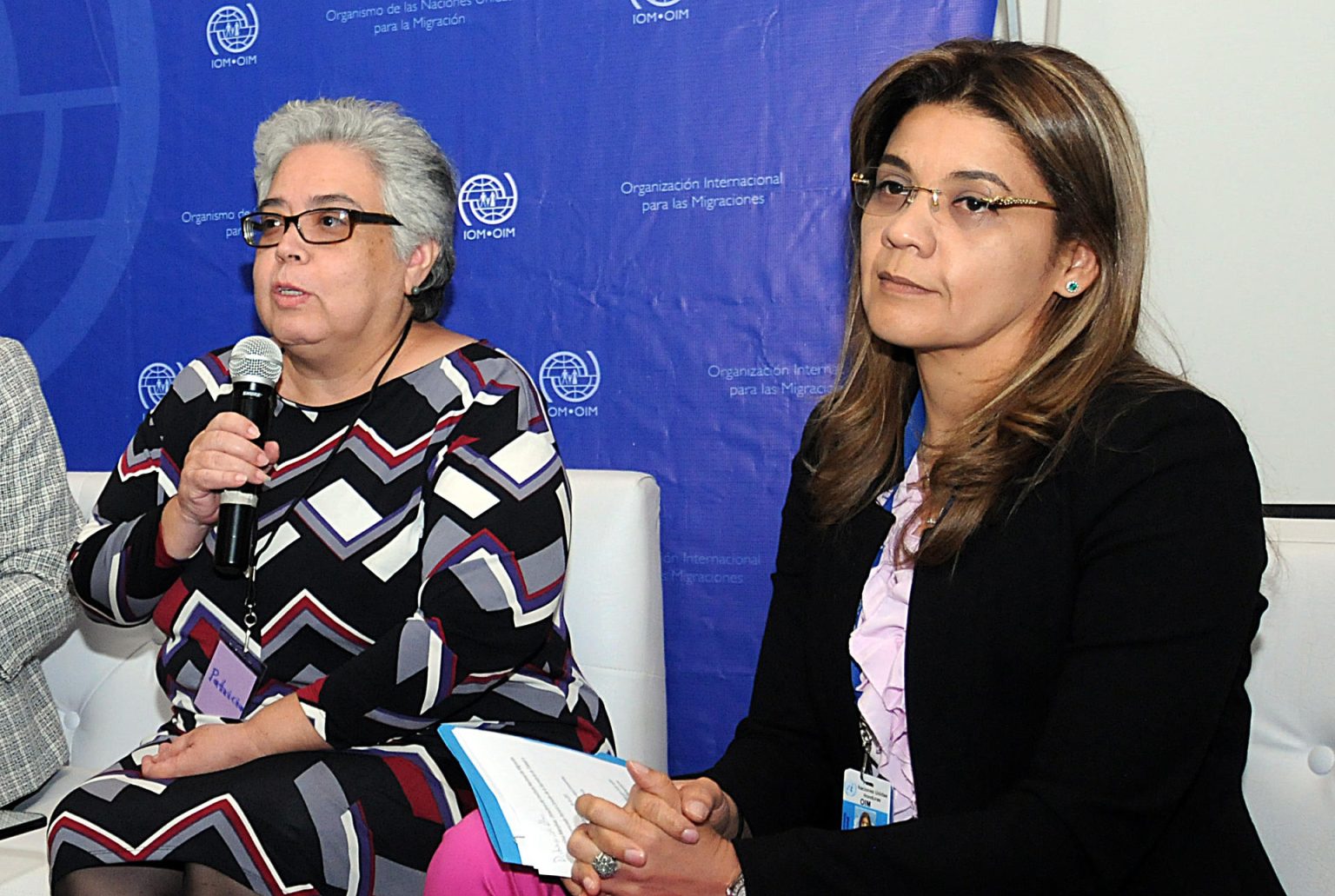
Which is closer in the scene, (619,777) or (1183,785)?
(1183,785)

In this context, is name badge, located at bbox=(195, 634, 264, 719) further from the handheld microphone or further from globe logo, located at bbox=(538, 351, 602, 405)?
globe logo, located at bbox=(538, 351, 602, 405)

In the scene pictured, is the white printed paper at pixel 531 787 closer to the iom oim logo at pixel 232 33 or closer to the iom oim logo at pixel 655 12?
the iom oim logo at pixel 655 12

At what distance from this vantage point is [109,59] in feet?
9.64

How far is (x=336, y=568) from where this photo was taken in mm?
1910

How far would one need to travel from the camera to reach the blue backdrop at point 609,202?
2455 millimetres

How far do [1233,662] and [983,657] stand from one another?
0.25m

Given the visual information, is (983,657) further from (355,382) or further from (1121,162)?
(355,382)

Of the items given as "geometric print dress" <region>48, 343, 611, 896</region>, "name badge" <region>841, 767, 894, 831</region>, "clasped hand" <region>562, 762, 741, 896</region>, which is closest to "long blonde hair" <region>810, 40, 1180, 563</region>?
"name badge" <region>841, 767, 894, 831</region>

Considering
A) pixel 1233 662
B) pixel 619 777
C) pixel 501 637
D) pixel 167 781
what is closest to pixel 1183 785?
pixel 1233 662

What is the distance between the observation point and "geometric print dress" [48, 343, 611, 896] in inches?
65.0

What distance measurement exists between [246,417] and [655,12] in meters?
1.26

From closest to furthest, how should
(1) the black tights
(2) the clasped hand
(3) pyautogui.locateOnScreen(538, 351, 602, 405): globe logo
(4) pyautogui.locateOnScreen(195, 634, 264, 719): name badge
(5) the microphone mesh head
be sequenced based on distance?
(2) the clasped hand → (1) the black tights → (5) the microphone mesh head → (4) pyautogui.locateOnScreen(195, 634, 264, 719): name badge → (3) pyautogui.locateOnScreen(538, 351, 602, 405): globe logo

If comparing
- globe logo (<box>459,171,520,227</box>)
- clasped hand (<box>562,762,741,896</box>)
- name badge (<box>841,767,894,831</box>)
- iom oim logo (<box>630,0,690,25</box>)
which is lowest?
name badge (<box>841,767,894,831</box>)

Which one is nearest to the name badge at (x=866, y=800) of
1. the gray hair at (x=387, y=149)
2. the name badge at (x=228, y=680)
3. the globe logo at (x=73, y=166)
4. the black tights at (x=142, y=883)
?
the black tights at (x=142, y=883)
